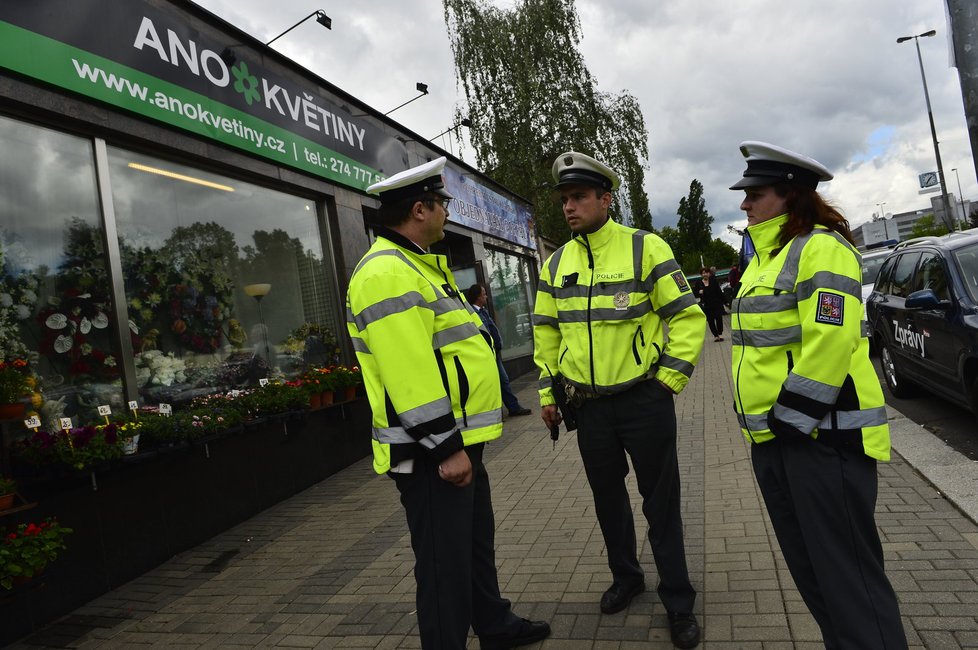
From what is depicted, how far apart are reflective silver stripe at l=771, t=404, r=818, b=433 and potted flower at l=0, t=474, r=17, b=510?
4.01m

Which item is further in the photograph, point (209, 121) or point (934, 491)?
point (209, 121)

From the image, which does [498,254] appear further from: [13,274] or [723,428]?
[13,274]

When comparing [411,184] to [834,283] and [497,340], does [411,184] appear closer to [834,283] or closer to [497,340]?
[834,283]

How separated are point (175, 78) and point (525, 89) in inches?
748

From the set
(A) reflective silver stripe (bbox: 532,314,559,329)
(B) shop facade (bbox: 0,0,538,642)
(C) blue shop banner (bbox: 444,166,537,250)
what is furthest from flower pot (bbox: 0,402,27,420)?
(C) blue shop banner (bbox: 444,166,537,250)

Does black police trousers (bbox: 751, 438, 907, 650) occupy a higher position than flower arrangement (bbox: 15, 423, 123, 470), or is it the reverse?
flower arrangement (bbox: 15, 423, 123, 470)

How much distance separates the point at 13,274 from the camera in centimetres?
508

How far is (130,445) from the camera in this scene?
4.82 meters

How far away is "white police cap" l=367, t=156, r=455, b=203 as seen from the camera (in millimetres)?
2775

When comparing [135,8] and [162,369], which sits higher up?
[135,8]

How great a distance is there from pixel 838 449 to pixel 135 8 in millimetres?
6177

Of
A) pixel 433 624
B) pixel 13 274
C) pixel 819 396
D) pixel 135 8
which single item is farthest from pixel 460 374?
pixel 135 8

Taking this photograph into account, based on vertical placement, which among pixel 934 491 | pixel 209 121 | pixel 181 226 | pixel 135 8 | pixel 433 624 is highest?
pixel 135 8

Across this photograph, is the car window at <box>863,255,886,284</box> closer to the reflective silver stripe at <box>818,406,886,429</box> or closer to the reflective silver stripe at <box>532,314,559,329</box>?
the reflective silver stripe at <box>532,314,559,329</box>
